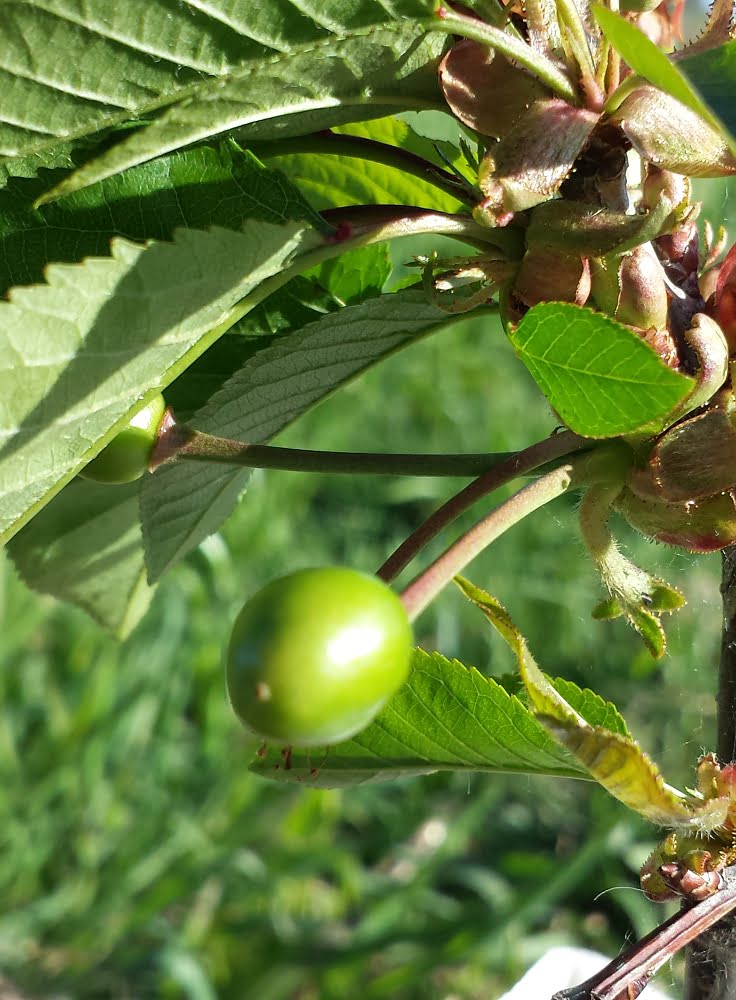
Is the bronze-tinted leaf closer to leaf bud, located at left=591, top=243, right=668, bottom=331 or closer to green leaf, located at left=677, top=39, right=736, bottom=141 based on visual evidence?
leaf bud, located at left=591, top=243, right=668, bottom=331

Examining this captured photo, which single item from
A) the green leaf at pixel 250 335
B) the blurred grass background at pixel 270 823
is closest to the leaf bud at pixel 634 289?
the green leaf at pixel 250 335

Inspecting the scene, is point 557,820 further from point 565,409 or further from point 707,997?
point 565,409

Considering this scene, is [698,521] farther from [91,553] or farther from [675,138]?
[91,553]

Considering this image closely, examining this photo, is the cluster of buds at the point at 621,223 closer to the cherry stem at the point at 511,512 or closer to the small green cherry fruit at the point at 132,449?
the cherry stem at the point at 511,512

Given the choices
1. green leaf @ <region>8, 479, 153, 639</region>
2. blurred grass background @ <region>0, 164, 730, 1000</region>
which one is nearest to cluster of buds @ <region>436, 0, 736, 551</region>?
green leaf @ <region>8, 479, 153, 639</region>

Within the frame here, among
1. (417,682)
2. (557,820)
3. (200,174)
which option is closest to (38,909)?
(557,820)
